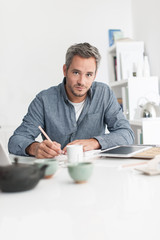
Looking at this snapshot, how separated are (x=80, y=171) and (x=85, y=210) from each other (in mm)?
192

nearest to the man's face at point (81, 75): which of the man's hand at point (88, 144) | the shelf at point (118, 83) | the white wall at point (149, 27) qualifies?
the man's hand at point (88, 144)

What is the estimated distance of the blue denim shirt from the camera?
1850 millimetres

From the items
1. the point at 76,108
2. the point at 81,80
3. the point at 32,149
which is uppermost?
the point at 81,80

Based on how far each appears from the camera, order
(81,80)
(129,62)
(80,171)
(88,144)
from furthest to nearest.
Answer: (129,62) → (81,80) → (88,144) → (80,171)

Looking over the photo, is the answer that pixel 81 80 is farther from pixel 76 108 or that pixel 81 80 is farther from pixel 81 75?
pixel 76 108

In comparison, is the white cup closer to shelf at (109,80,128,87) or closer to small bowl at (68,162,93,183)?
small bowl at (68,162,93,183)

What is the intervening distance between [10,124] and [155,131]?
5.20 feet

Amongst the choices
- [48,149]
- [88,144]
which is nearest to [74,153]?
[48,149]

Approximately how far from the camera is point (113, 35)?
11.2 ft

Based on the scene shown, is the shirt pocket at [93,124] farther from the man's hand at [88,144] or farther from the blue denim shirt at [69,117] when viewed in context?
the man's hand at [88,144]

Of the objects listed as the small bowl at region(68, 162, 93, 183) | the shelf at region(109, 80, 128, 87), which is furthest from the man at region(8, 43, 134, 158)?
the shelf at region(109, 80, 128, 87)

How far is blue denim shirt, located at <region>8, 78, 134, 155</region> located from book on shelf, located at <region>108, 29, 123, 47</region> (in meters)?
1.54

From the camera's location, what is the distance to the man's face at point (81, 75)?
184cm

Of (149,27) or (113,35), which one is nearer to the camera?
(149,27)
